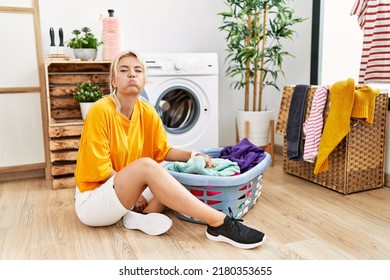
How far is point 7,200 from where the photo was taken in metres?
2.29

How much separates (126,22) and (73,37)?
434 mm

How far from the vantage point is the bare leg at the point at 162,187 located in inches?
63.1

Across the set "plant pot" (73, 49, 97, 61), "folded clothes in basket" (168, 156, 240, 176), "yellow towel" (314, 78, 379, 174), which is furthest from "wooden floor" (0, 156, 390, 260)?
"plant pot" (73, 49, 97, 61)

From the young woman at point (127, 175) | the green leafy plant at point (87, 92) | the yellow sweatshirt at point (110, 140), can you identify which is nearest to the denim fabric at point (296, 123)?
the young woman at point (127, 175)

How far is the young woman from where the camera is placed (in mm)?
1608

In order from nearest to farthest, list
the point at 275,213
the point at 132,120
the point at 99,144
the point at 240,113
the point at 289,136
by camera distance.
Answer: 1. the point at 99,144
2. the point at 132,120
3. the point at 275,213
4. the point at 289,136
5. the point at 240,113

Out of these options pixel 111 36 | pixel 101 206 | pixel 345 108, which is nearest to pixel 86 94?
pixel 111 36

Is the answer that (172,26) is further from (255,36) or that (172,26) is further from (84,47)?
(84,47)

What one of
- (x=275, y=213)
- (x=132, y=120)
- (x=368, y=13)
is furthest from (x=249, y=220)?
(x=368, y=13)

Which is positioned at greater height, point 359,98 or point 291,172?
point 359,98

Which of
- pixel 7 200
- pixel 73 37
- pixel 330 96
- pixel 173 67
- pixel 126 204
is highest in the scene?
pixel 73 37

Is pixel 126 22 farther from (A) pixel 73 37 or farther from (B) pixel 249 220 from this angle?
(B) pixel 249 220

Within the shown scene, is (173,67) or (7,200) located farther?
(173,67)

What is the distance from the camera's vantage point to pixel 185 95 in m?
2.89
